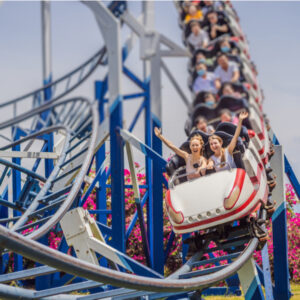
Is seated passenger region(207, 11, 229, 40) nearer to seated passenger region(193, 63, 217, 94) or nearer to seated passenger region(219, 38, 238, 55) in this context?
seated passenger region(219, 38, 238, 55)

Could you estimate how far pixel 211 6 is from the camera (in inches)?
306

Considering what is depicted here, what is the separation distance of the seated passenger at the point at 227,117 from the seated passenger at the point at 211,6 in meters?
2.24

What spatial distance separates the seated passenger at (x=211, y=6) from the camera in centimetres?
767

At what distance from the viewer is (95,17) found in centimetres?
552

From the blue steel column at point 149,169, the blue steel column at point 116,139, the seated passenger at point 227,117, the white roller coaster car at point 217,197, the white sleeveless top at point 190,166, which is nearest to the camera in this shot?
the white roller coaster car at point 217,197

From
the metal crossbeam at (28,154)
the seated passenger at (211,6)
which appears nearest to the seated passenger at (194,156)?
the metal crossbeam at (28,154)

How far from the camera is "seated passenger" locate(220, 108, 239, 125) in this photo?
18.9 ft

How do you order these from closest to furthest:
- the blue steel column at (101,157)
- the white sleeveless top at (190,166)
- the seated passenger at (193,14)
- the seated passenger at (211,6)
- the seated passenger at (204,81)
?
1. the white sleeveless top at (190,166)
2. the blue steel column at (101,157)
3. the seated passenger at (204,81)
4. the seated passenger at (211,6)
5. the seated passenger at (193,14)

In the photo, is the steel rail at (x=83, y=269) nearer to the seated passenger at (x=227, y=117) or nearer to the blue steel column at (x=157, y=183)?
the blue steel column at (x=157, y=183)

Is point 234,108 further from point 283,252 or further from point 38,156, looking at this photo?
point 38,156

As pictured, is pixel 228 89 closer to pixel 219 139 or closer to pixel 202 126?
pixel 202 126

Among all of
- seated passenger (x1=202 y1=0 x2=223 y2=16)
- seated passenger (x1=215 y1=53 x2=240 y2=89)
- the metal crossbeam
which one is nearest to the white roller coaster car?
seated passenger (x1=215 y1=53 x2=240 y2=89)

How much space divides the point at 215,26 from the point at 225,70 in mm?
1112

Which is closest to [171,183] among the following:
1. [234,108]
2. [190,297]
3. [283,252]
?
[190,297]
